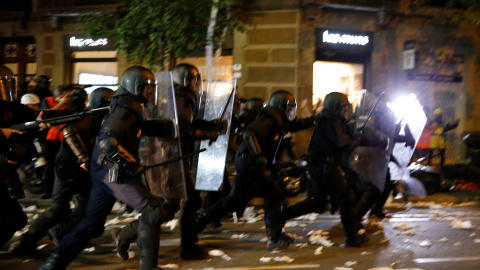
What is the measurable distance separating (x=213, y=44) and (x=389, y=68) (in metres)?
5.18

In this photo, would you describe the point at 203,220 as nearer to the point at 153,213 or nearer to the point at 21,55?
the point at 153,213

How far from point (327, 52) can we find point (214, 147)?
822 cm

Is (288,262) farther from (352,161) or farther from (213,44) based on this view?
(213,44)

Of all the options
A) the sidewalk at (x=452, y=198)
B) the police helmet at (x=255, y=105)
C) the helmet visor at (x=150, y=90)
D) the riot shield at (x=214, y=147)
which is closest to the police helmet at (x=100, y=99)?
the riot shield at (x=214, y=147)

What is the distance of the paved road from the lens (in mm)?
5547

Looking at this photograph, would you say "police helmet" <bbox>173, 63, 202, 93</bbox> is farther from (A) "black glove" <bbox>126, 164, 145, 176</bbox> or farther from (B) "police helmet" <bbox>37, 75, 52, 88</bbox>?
(B) "police helmet" <bbox>37, 75, 52, 88</bbox>

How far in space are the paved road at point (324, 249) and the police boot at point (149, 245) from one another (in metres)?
0.74

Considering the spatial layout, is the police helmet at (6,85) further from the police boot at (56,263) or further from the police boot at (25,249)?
the police boot at (56,263)

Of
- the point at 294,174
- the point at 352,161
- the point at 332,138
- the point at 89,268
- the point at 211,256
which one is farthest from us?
the point at 294,174

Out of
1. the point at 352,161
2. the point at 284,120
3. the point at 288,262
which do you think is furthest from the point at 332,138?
the point at 288,262

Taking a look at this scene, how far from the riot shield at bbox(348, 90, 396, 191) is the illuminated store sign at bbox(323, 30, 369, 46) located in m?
6.61

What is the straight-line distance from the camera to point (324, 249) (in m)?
6.26

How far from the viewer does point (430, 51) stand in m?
14.5

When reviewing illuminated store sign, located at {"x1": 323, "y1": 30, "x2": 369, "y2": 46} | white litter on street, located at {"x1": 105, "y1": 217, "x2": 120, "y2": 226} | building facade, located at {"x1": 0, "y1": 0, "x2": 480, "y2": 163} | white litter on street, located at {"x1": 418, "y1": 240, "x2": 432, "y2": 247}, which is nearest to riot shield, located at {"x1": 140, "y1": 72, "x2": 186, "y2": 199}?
white litter on street, located at {"x1": 105, "y1": 217, "x2": 120, "y2": 226}
